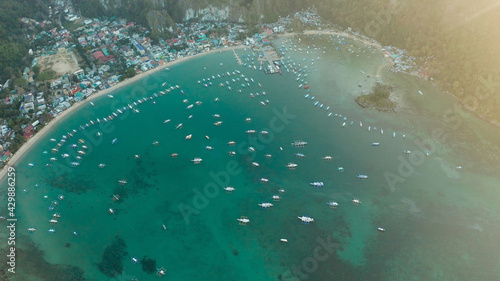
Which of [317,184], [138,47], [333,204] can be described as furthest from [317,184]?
[138,47]

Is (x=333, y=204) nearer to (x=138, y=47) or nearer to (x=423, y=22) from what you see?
(x=423, y=22)

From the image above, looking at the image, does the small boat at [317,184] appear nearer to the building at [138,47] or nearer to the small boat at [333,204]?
the small boat at [333,204]

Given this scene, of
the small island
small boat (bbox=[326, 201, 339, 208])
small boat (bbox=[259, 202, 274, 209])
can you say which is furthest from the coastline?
small boat (bbox=[326, 201, 339, 208])

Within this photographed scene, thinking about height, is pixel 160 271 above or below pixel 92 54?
below

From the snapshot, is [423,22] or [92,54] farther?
[92,54]

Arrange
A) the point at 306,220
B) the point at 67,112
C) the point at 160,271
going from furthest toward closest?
the point at 67,112, the point at 306,220, the point at 160,271

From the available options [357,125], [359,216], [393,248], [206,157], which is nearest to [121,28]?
[206,157]

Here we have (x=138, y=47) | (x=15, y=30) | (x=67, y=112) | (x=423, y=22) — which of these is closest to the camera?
(x=67, y=112)

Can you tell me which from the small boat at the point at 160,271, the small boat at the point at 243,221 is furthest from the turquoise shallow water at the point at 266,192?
the small boat at the point at 243,221
